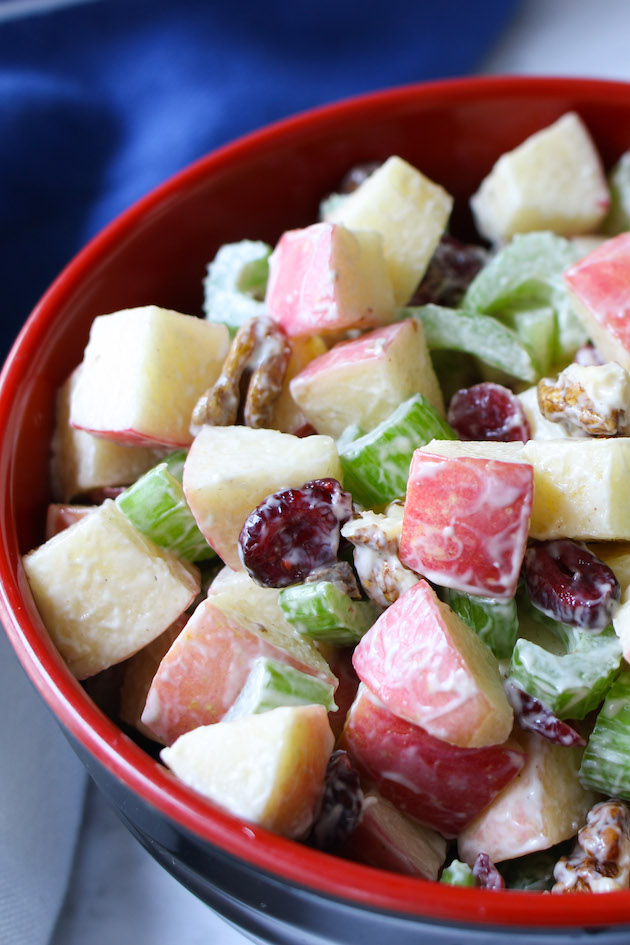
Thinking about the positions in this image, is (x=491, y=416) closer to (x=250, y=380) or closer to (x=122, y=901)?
(x=250, y=380)

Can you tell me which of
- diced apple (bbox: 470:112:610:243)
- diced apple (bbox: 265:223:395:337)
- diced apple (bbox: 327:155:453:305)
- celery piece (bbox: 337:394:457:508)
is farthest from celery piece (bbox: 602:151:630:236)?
celery piece (bbox: 337:394:457:508)

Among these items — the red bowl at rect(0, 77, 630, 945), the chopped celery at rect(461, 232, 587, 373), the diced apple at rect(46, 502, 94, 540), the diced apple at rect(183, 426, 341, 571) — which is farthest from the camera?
the chopped celery at rect(461, 232, 587, 373)

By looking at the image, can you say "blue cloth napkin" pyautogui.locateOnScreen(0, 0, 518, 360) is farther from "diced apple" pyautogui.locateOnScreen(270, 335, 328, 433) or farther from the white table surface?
the white table surface

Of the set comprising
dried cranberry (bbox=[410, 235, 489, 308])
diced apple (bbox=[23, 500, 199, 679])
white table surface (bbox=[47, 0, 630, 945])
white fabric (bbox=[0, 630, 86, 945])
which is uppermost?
dried cranberry (bbox=[410, 235, 489, 308])

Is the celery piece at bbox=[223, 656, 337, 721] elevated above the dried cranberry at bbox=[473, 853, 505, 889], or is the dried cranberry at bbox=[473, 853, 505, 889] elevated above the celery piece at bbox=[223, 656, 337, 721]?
the celery piece at bbox=[223, 656, 337, 721]

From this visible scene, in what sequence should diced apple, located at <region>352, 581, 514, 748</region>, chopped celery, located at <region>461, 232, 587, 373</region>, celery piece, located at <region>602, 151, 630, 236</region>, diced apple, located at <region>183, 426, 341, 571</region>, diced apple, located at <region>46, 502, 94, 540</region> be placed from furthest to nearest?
celery piece, located at <region>602, 151, 630, 236</region>, chopped celery, located at <region>461, 232, 587, 373</region>, diced apple, located at <region>46, 502, 94, 540</region>, diced apple, located at <region>183, 426, 341, 571</region>, diced apple, located at <region>352, 581, 514, 748</region>

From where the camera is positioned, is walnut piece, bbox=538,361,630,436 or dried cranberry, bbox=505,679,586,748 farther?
walnut piece, bbox=538,361,630,436
